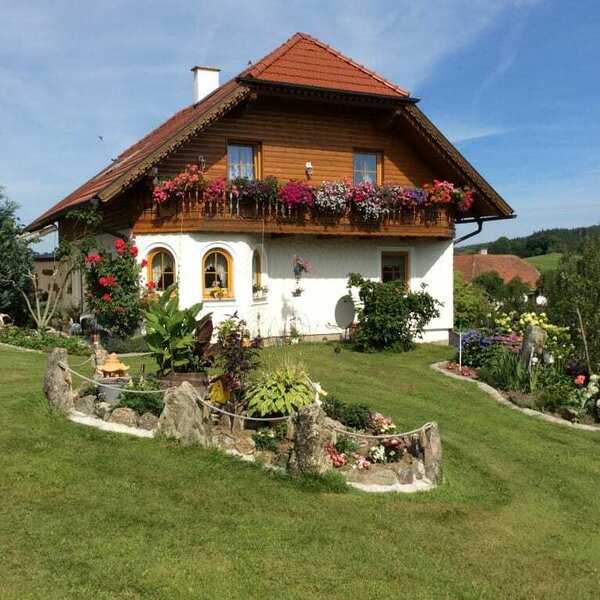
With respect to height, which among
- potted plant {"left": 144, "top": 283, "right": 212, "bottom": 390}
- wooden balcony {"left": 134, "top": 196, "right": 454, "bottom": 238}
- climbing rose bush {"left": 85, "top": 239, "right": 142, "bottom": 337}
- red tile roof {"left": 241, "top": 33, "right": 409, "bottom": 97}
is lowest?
potted plant {"left": 144, "top": 283, "right": 212, "bottom": 390}

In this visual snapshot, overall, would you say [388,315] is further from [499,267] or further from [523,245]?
[523,245]

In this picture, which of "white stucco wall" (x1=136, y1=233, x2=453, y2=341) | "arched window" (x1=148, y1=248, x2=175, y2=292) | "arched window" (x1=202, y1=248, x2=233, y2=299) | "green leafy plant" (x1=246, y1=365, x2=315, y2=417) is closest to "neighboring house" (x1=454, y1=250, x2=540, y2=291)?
"white stucco wall" (x1=136, y1=233, x2=453, y2=341)

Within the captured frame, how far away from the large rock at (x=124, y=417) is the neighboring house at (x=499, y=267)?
134 ft

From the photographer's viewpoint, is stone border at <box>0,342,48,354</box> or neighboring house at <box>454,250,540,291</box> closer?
stone border at <box>0,342,48,354</box>

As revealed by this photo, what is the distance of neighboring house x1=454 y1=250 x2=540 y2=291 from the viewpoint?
154ft

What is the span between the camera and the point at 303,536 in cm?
532

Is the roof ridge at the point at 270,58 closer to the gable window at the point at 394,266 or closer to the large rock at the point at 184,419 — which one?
the gable window at the point at 394,266

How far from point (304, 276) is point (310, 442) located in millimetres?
10561

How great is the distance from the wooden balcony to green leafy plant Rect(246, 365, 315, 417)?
7.50 m

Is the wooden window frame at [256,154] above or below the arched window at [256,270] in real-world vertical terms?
above

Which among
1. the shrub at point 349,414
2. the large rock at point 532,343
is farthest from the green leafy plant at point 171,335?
the large rock at point 532,343

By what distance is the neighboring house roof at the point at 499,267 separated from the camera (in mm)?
47000

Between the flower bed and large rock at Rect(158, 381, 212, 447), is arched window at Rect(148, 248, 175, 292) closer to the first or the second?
the flower bed

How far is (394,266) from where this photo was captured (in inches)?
724
